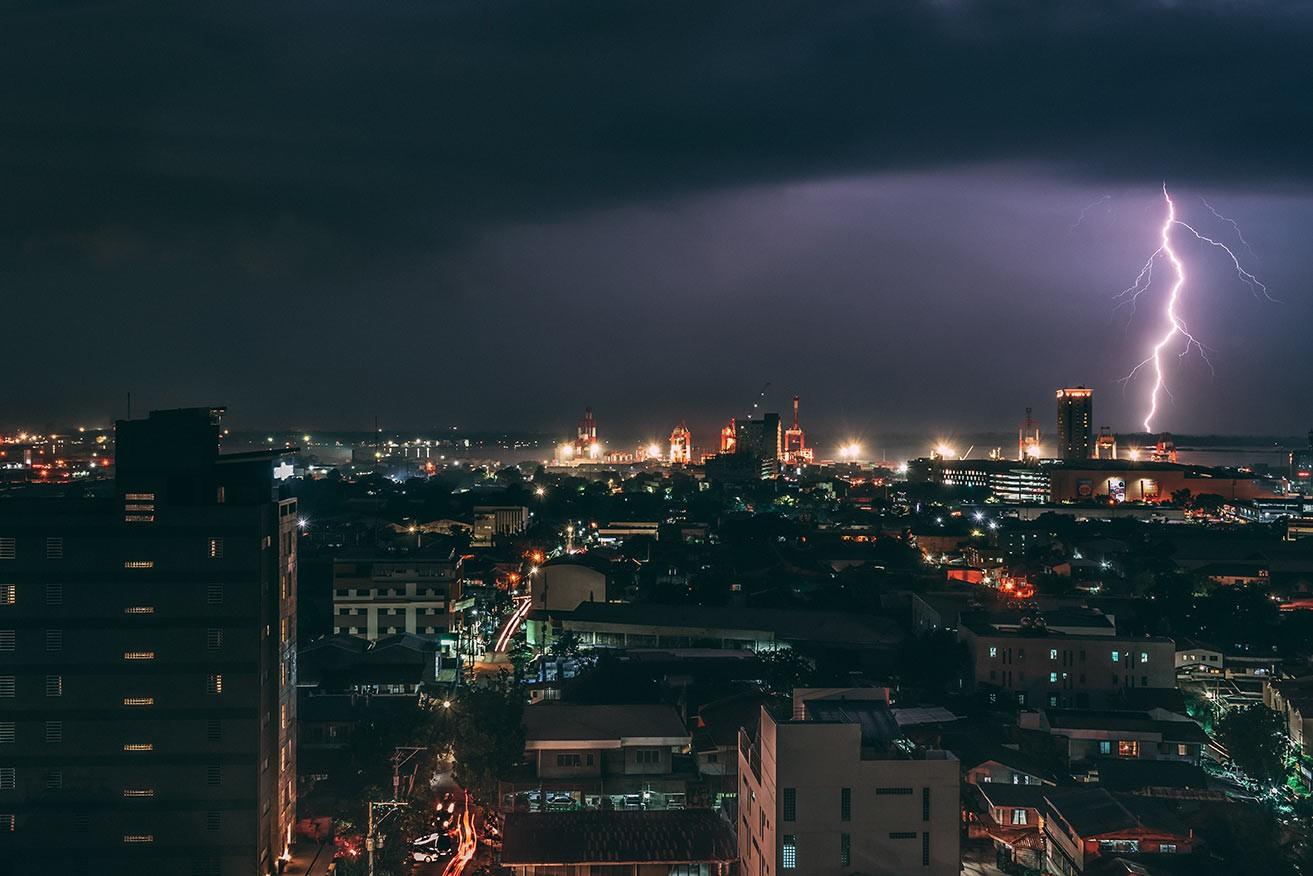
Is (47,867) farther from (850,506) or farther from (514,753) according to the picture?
(850,506)

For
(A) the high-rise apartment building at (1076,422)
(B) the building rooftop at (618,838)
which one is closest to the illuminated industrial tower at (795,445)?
(A) the high-rise apartment building at (1076,422)

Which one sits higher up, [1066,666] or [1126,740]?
[1066,666]

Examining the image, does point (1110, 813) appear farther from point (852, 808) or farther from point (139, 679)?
point (139, 679)

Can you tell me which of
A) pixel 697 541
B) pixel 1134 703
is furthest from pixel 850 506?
pixel 1134 703

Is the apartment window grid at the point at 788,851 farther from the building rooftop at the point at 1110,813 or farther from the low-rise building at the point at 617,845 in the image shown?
the building rooftop at the point at 1110,813

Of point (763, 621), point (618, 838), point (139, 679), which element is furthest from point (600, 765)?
point (763, 621)

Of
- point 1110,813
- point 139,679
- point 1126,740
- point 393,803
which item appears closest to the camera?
point 139,679

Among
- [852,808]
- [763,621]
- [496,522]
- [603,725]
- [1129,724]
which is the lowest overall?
[1129,724]
